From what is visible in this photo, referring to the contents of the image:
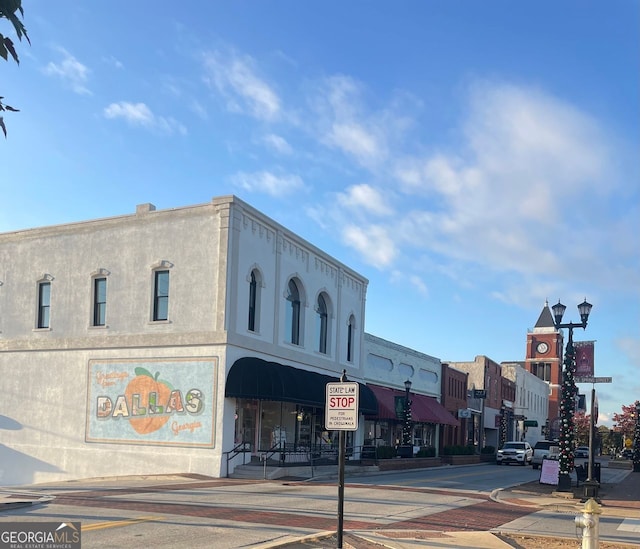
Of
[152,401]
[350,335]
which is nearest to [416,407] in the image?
[350,335]

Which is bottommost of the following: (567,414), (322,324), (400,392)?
(400,392)

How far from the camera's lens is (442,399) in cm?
5469

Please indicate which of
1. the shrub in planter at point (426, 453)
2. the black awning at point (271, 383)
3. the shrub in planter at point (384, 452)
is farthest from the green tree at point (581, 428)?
the black awning at point (271, 383)

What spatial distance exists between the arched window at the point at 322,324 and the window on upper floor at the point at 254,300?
617cm

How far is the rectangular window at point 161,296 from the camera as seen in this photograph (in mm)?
28547

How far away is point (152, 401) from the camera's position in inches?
1089

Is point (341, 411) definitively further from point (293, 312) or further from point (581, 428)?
point (581, 428)

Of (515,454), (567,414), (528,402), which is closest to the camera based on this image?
(567,414)

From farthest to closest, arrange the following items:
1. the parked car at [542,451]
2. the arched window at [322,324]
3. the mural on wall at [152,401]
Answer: the parked car at [542,451]
the arched window at [322,324]
the mural on wall at [152,401]

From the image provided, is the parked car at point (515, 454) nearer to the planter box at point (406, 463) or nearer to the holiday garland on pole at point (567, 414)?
the planter box at point (406, 463)

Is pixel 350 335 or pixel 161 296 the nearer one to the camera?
pixel 161 296

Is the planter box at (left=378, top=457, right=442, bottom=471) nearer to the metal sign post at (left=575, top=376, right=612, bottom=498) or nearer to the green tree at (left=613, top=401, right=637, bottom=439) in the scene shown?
the metal sign post at (left=575, top=376, right=612, bottom=498)

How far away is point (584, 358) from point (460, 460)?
21.8 metres

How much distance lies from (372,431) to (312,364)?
10.2 meters
